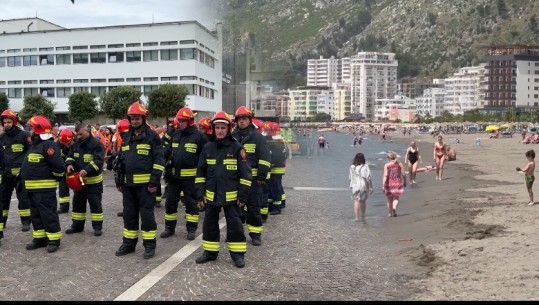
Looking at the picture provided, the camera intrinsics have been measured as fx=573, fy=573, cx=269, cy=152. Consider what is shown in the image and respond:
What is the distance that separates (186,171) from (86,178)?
1.76m

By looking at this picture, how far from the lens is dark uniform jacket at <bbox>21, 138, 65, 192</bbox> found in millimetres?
8562

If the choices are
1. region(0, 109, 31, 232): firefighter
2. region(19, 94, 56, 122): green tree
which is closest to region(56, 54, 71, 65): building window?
region(19, 94, 56, 122): green tree

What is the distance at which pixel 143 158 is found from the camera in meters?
8.32

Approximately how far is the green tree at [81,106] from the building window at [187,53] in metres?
11.4

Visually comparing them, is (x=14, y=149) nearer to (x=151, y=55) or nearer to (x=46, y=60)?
(x=151, y=55)

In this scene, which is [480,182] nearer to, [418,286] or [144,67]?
[418,286]

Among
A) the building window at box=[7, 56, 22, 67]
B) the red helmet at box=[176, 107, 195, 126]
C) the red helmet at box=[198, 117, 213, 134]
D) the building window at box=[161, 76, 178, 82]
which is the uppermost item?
the building window at box=[7, 56, 22, 67]

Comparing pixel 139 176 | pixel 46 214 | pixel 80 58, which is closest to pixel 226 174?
pixel 139 176

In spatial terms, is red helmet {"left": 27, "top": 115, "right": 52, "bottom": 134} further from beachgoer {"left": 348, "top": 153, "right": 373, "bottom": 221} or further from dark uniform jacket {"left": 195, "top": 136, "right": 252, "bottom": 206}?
beachgoer {"left": 348, "top": 153, "right": 373, "bottom": 221}

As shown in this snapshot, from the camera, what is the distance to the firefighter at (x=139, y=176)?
8234mm

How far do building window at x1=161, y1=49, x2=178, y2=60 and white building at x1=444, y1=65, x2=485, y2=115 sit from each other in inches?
5529

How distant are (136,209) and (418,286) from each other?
13.6 feet

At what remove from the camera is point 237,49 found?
28.4 meters
